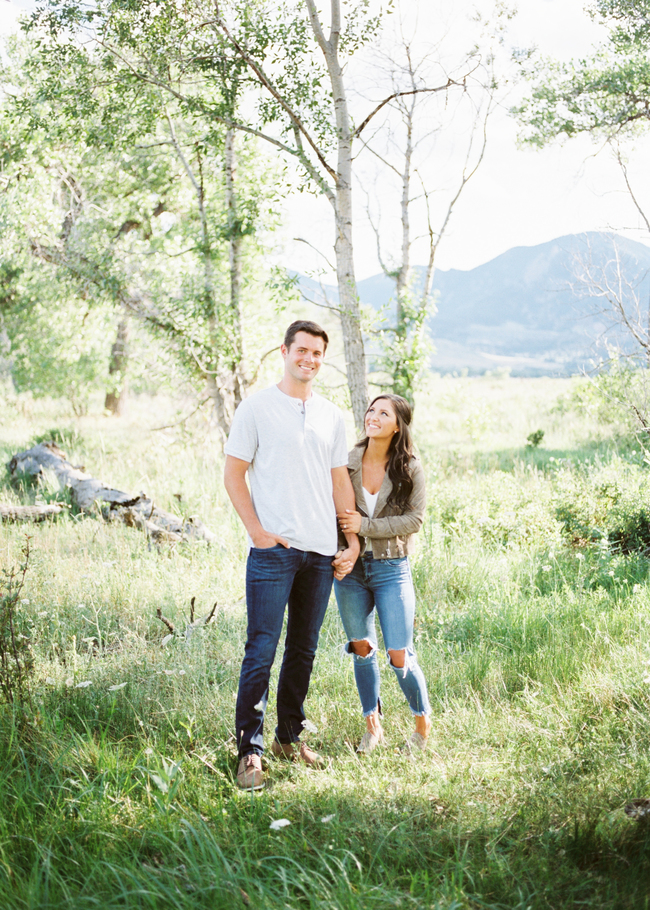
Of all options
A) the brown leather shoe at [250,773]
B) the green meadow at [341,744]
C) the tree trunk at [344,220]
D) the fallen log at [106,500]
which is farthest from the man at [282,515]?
the tree trunk at [344,220]

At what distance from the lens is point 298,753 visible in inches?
134

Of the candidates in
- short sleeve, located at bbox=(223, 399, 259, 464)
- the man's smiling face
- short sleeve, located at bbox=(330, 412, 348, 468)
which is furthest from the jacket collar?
short sleeve, located at bbox=(223, 399, 259, 464)

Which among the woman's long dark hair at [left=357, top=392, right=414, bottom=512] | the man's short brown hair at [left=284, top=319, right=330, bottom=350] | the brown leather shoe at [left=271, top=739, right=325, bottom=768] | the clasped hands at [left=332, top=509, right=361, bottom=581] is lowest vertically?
the brown leather shoe at [left=271, top=739, right=325, bottom=768]

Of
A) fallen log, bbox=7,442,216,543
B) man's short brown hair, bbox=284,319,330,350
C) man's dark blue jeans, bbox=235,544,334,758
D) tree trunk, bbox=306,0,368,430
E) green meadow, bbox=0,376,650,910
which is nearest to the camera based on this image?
green meadow, bbox=0,376,650,910

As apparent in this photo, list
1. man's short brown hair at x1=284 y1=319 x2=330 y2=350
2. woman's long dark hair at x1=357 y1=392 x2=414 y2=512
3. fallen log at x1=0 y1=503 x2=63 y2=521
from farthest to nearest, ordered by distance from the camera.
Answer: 1. fallen log at x1=0 y1=503 x2=63 y2=521
2. woman's long dark hair at x1=357 y1=392 x2=414 y2=512
3. man's short brown hair at x1=284 y1=319 x2=330 y2=350

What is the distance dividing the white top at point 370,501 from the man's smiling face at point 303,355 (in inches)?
29.3

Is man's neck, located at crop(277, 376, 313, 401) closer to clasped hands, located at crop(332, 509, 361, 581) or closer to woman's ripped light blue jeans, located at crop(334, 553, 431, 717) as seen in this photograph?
clasped hands, located at crop(332, 509, 361, 581)

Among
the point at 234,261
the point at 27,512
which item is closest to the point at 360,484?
the point at 27,512

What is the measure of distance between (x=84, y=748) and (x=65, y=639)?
1.61m

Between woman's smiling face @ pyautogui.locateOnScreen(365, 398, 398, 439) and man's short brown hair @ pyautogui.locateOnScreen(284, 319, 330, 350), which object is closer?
man's short brown hair @ pyautogui.locateOnScreen(284, 319, 330, 350)

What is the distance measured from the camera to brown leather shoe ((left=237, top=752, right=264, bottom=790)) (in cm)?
305

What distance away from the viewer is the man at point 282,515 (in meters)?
3.20

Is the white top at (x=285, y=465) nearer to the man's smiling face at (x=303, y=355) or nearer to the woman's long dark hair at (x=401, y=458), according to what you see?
the man's smiling face at (x=303, y=355)

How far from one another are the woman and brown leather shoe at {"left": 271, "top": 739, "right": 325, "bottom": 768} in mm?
232
